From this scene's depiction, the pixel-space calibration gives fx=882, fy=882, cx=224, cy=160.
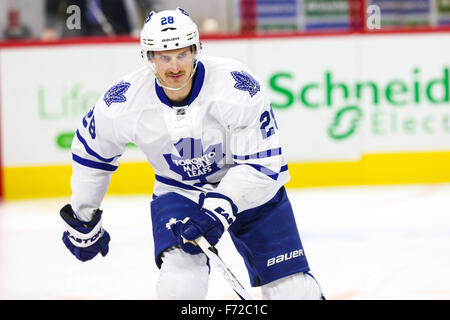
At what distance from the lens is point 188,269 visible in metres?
2.87

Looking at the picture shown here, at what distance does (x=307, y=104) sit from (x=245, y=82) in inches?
155

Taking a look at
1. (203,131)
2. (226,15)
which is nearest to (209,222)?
(203,131)

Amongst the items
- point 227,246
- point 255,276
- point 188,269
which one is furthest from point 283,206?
point 227,246

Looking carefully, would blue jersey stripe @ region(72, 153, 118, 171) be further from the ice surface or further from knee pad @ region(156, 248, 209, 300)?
the ice surface

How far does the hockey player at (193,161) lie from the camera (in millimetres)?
2840

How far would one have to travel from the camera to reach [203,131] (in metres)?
2.94

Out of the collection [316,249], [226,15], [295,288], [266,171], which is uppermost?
[226,15]

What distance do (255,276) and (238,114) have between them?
0.62 m

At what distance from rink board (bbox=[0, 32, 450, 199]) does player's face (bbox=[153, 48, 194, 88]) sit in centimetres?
390

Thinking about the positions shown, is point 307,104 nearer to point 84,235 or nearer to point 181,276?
point 84,235

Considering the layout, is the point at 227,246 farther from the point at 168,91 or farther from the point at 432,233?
the point at 168,91

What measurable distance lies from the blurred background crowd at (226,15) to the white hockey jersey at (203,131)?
12.8 feet

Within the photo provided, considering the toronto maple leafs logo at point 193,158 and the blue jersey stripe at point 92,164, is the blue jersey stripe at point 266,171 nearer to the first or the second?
the toronto maple leafs logo at point 193,158

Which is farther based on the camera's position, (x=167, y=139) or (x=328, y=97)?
(x=328, y=97)
